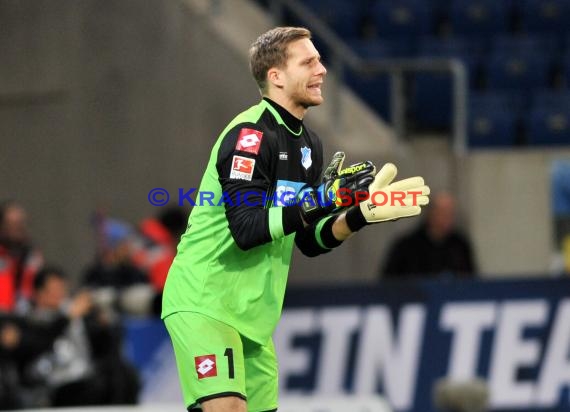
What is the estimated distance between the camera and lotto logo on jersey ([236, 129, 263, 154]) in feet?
17.4

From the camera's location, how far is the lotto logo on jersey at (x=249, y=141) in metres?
5.31

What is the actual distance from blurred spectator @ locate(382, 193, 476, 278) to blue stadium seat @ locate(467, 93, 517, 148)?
5.42 ft

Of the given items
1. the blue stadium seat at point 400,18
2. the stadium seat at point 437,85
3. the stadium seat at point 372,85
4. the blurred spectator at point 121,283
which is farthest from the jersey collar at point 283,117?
the blue stadium seat at point 400,18

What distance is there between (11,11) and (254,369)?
7.37 m

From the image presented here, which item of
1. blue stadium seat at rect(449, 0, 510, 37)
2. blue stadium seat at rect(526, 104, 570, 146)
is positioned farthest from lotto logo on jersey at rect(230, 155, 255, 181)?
blue stadium seat at rect(449, 0, 510, 37)

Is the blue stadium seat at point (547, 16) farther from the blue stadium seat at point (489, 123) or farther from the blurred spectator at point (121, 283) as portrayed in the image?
the blurred spectator at point (121, 283)

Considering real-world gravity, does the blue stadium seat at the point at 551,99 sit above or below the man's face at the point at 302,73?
below

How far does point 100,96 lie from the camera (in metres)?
12.2

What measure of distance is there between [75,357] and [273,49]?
4.30 metres

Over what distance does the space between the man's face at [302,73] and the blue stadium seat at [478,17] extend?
7700mm

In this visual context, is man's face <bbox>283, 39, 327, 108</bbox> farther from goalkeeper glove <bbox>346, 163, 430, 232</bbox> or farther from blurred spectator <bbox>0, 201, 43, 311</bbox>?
blurred spectator <bbox>0, 201, 43, 311</bbox>

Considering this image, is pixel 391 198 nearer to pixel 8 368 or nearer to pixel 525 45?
pixel 8 368

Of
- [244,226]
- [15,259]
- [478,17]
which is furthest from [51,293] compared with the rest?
[478,17]

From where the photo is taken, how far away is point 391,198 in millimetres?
5246
